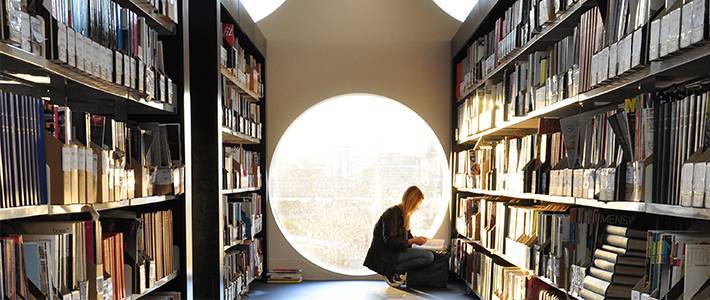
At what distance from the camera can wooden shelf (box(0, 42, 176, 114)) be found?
1600 millimetres

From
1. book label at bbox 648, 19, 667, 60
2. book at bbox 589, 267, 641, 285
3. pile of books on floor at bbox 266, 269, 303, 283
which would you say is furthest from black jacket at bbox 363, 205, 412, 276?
book label at bbox 648, 19, 667, 60

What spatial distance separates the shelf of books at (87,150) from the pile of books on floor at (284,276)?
2.73 m

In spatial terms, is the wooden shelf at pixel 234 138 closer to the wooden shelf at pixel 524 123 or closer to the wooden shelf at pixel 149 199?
the wooden shelf at pixel 149 199

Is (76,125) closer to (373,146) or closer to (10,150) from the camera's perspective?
(10,150)

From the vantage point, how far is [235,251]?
4359 mm

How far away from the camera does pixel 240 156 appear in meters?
4.48

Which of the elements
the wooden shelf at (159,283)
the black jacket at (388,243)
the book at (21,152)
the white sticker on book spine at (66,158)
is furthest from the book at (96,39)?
the black jacket at (388,243)

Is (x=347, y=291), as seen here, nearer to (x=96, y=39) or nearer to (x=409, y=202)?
(x=409, y=202)

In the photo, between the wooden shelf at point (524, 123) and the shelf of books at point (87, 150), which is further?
the wooden shelf at point (524, 123)

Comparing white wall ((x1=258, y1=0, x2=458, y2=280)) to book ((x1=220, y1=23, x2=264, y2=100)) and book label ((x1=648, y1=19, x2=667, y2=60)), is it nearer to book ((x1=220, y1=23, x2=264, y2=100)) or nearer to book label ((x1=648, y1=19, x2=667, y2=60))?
book ((x1=220, y1=23, x2=264, y2=100))

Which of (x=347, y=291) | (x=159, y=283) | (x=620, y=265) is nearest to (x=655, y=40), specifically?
(x=620, y=265)

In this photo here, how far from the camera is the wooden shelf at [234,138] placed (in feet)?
12.9

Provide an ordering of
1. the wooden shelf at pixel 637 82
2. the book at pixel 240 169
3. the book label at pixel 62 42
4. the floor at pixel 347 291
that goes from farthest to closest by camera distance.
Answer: the floor at pixel 347 291 < the book at pixel 240 169 < the book label at pixel 62 42 < the wooden shelf at pixel 637 82

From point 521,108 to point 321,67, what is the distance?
2947 mm
